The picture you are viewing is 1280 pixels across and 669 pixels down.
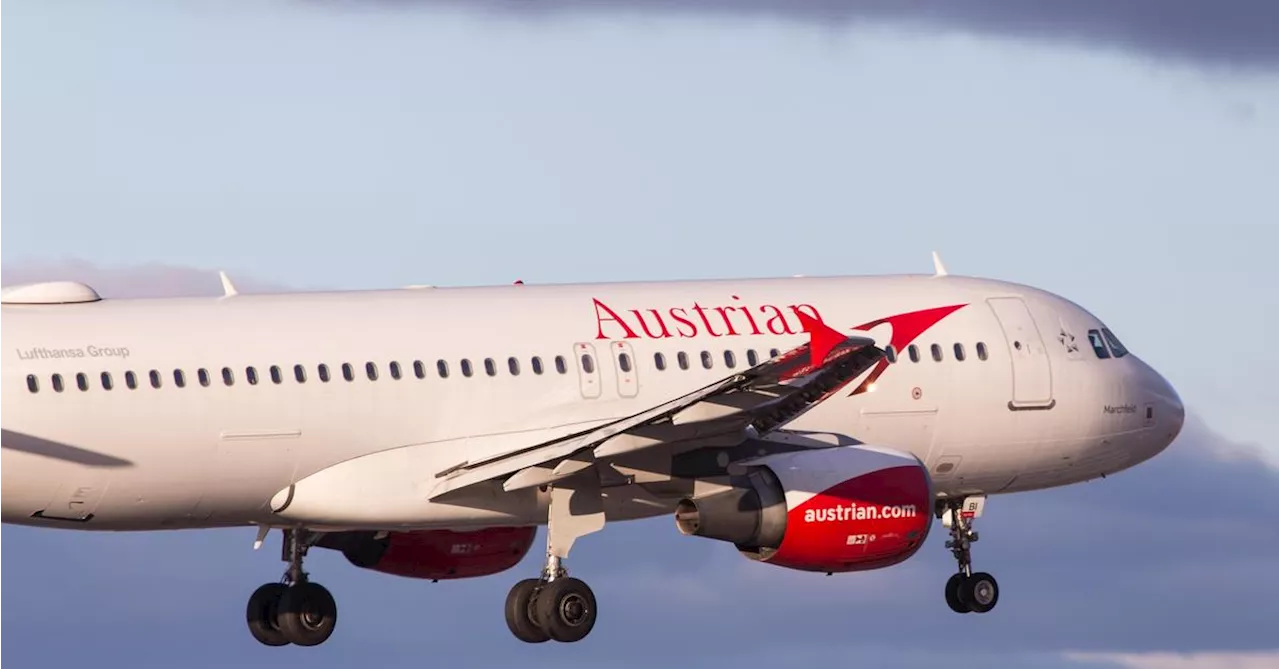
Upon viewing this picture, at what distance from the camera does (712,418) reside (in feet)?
121

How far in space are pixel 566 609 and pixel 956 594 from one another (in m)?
7.96

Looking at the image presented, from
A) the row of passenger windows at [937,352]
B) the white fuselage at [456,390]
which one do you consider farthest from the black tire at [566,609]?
the row of passenger windows at [937,352]

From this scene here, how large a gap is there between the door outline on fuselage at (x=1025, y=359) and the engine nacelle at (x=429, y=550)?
8868 mm

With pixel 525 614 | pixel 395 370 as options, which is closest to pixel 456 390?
pixel 395 370

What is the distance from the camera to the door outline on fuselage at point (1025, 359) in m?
42.6

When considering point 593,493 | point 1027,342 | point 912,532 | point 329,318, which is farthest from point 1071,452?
point 329,318

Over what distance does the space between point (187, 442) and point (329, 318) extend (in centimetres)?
308

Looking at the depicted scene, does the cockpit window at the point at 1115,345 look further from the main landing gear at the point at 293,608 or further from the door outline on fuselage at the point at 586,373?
the main landing gear at the point at 293,608

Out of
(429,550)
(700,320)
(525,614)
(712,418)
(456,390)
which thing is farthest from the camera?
(429,550)

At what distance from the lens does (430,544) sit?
143 feet

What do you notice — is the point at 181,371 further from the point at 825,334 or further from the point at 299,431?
the point at 825,334

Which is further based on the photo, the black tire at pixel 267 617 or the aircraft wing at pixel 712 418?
the black tire at pixel 267 617

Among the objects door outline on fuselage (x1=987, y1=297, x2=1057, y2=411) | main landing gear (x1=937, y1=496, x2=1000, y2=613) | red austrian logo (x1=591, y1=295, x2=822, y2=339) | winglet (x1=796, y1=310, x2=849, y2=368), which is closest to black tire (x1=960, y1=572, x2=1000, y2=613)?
main landing gear (x1=937, y1=496, x2=1000, y2=613)

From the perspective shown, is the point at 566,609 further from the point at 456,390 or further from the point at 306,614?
the point at 306,614
